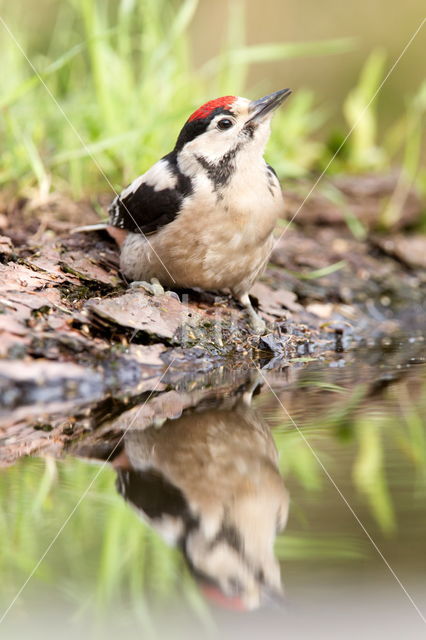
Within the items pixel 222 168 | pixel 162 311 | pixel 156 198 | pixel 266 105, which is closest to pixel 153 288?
pixel 162 311

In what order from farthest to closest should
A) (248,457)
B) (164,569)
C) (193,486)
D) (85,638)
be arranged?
(248,457), (193,486), (164,569), (85,638)

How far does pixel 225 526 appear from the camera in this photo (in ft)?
7.12

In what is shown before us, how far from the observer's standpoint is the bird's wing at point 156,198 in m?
4.31

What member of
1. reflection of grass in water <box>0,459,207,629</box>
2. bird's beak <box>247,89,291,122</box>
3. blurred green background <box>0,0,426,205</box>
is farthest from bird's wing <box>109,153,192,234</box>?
reflection of grass in water <box>0,459,207,629</box>

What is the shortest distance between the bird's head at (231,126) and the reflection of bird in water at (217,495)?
1619 millimetres

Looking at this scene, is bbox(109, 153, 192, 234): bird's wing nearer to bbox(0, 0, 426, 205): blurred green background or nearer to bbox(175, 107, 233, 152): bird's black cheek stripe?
bbox(175, 107, 233, 152): bird's black cheek stripe

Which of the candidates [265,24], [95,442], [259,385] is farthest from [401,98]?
[95,442]

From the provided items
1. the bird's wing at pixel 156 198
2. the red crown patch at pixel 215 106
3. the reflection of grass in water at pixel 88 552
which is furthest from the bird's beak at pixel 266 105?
the reflection of grass in water at pixel 88 552

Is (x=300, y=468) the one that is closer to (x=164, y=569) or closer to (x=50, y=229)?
(x=164, y=569)

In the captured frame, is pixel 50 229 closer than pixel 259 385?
No

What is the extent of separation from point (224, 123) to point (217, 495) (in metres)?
2.42

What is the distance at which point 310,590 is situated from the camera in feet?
5.72

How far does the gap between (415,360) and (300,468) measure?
204 cm

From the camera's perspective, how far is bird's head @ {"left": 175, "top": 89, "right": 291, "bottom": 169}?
14.1ft
